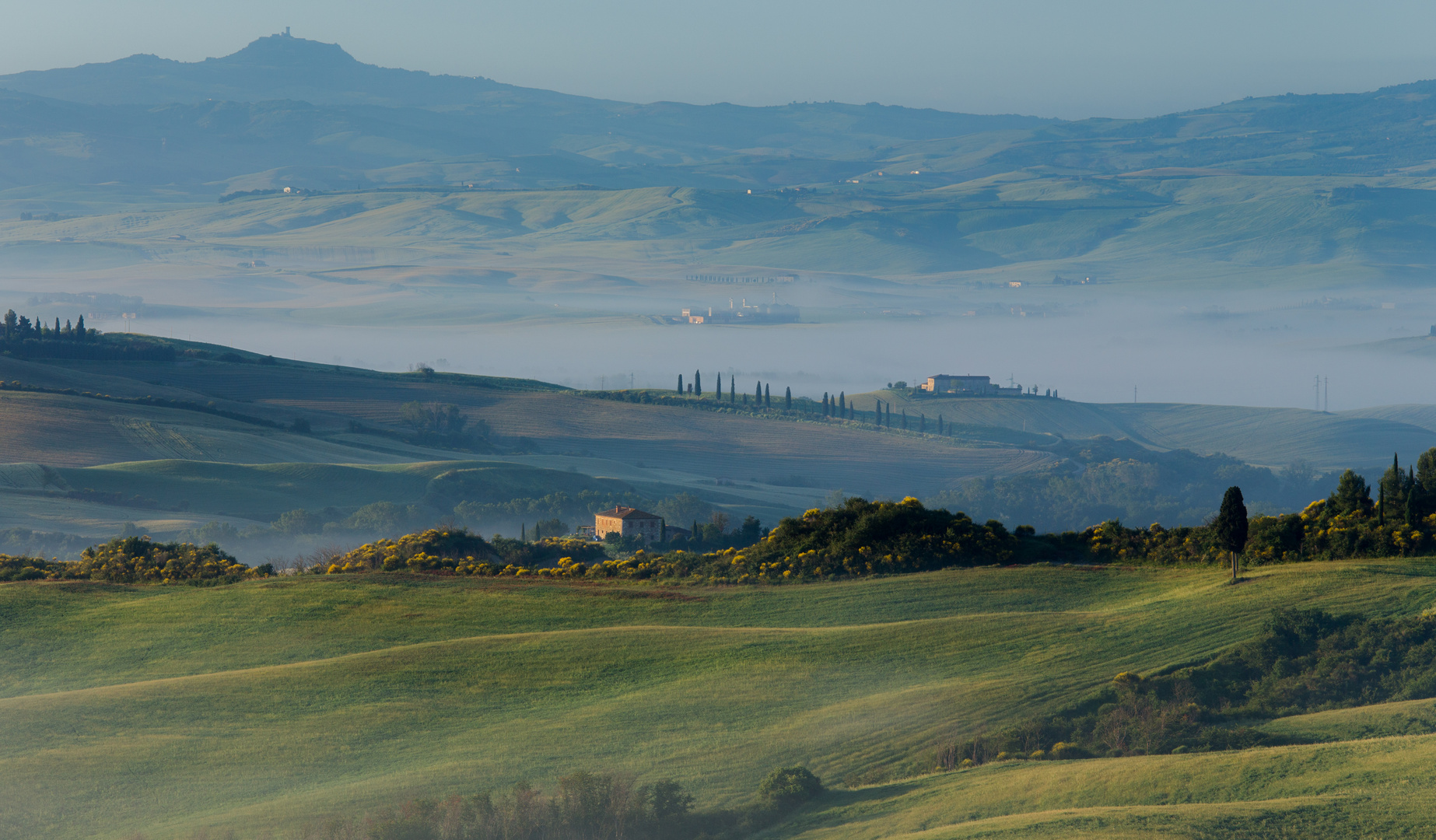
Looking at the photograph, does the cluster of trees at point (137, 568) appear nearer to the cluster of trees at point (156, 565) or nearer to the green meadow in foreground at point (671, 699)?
the cluster of trees at point (156, 565)

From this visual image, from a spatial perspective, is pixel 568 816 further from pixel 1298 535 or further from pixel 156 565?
pixel 156 565

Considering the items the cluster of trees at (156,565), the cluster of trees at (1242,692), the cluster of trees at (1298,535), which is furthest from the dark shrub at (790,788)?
the cluster of trees at (156,565)

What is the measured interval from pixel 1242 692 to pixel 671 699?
14627 millimetres

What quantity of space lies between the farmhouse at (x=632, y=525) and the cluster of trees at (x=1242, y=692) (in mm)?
59657

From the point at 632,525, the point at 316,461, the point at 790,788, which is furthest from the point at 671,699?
the point at 316,461

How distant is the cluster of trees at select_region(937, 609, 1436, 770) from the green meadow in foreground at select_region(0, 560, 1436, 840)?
2.59 ft

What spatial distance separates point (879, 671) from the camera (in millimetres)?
40906

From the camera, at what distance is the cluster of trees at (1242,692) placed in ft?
115

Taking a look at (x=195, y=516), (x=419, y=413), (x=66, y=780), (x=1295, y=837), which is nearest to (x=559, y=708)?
(x=66, y=780)

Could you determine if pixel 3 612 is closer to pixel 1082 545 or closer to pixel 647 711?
pixel 647 711

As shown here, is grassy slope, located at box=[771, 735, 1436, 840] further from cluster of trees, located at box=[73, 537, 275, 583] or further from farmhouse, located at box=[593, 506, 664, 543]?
farmhouse, located at box=[593, 506, 664, 543]

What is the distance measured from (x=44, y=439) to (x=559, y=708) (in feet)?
399

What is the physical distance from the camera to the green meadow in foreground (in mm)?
30906

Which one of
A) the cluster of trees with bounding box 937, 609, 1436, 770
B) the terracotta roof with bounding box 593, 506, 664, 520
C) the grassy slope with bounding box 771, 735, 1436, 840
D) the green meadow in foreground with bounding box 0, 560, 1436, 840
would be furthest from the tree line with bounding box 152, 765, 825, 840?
the terracotta roof with bounding box 593, 506, 664, 520
